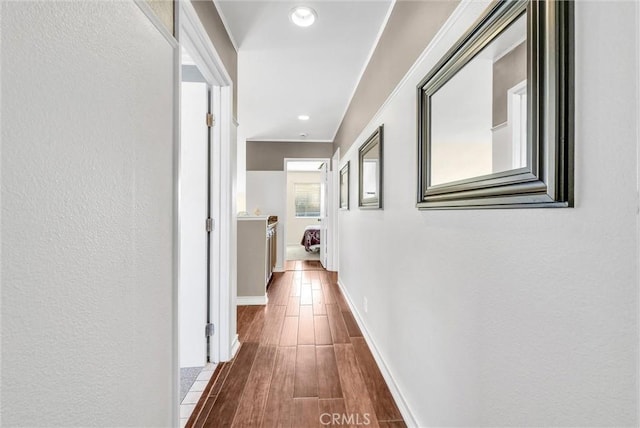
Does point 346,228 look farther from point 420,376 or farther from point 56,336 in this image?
point 56,336

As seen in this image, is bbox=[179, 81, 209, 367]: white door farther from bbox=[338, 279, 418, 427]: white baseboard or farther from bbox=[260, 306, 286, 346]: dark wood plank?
bbox=[338, 279, 418, 427]: white baseboard

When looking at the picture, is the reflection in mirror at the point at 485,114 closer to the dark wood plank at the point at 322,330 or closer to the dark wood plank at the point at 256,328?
the dark wood plank at the point at 322,330

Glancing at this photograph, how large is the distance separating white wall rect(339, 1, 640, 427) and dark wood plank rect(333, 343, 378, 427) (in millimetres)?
305

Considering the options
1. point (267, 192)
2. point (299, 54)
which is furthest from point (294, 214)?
point (299, 54)

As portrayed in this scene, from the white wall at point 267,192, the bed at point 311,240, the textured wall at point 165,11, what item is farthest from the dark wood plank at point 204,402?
the bed at point 311,240

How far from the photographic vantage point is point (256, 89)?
10.9 ft

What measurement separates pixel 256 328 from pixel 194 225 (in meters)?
1.27

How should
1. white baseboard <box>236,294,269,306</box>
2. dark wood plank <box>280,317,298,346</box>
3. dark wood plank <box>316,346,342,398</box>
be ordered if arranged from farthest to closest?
1. white baseboard <box>236,294,269,306</box>
2. dark wood plank <box>280,317,298,346</box>
3. dark wood plank <box>316,346,342,398</box>

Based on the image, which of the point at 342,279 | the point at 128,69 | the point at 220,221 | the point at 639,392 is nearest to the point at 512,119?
the point at 639,392

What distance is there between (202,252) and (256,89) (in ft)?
6.91

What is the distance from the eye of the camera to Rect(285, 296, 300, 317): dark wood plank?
3.15 metres

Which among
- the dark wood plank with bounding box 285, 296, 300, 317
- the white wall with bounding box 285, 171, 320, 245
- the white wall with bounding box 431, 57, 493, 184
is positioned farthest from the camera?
the white wall with bounding box 285, 171, 320, 245

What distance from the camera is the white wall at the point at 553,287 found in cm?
52

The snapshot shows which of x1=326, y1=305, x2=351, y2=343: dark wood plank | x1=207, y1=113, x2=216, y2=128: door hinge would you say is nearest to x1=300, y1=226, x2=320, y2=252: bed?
x1=326, y1=305, x2=351, y2=343: dark wood plank
